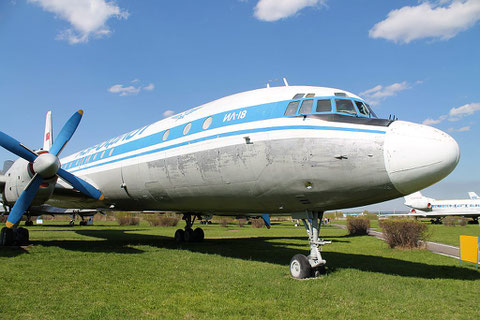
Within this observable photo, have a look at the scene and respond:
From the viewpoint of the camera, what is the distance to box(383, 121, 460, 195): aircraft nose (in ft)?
22.4

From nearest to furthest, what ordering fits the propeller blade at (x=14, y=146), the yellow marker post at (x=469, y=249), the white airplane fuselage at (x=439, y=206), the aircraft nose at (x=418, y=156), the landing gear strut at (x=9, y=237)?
the aircraft nose at (x=418, y=156), the yellow marker post at (x=469, y=249), the propeller blade at (x=14, y=146), the landing gear strut at (x=9, y=237), the white airplane fuselage at (x=439, y=206)

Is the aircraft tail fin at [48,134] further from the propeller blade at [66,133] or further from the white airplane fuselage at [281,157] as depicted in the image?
the white airplane fuselage at [281,157]

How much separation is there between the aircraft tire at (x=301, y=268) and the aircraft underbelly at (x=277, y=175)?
1290mm

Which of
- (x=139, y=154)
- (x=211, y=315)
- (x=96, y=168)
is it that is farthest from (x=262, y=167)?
(x=96, y=168)

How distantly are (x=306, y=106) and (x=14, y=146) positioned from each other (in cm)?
984

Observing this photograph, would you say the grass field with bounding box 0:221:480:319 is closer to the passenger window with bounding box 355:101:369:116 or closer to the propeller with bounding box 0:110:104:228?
the propeller with bounding box 0:110:104:228

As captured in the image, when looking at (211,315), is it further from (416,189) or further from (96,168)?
(96,168)

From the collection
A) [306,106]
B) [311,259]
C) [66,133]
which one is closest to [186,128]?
[306,106]

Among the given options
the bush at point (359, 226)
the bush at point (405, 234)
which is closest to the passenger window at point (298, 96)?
the bush at point (405, 234)

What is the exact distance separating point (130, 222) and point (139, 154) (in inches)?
1343

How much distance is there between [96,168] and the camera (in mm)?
16281

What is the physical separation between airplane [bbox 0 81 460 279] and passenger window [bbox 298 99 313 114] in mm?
28

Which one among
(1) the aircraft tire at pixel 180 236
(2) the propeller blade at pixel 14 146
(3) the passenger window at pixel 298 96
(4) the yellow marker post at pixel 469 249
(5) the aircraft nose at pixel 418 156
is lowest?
(1) the aircraft tire at pixel 180 236

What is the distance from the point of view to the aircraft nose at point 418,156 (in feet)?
22.4
